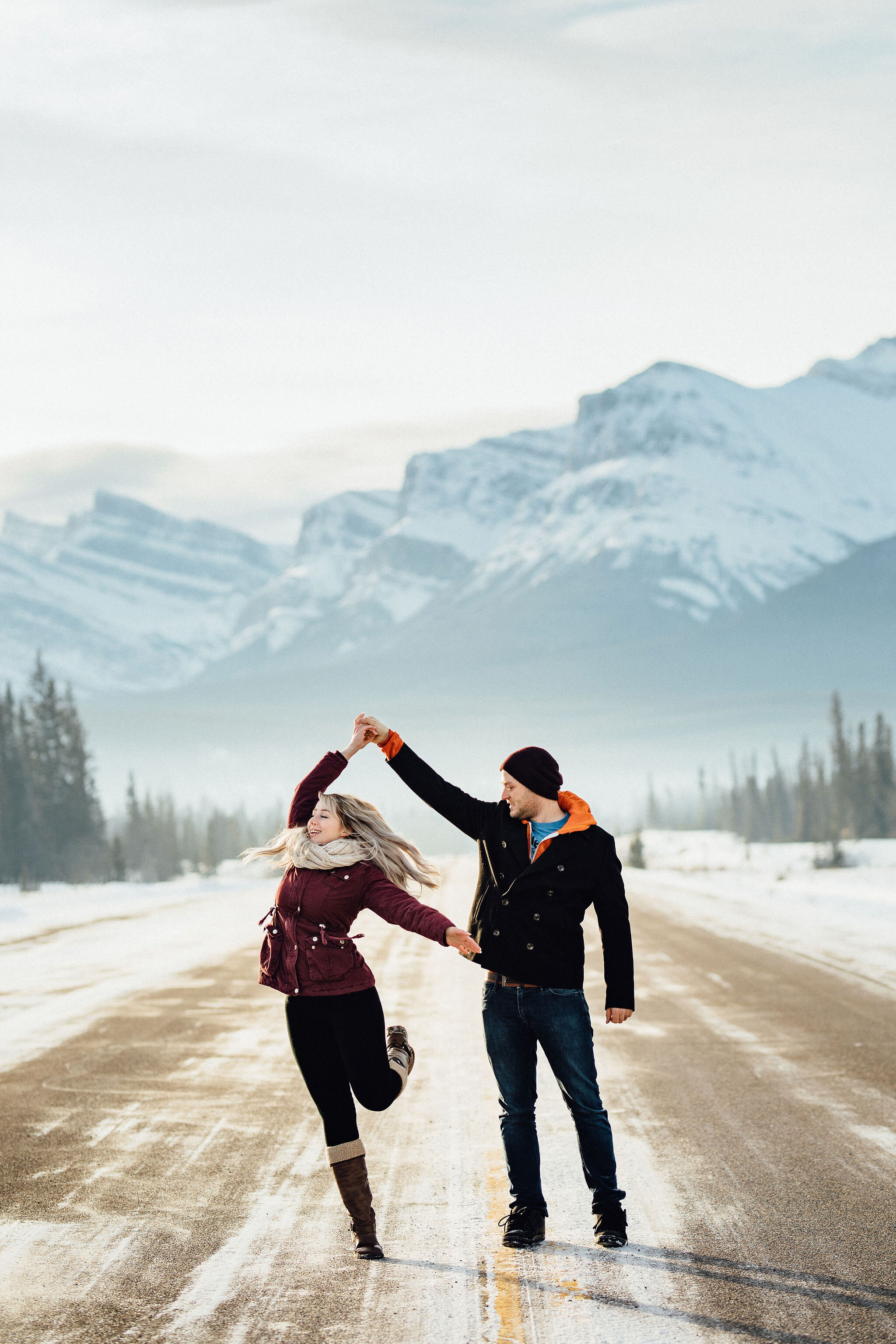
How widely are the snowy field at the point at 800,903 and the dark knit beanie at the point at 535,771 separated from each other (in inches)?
393

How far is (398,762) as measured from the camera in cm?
655

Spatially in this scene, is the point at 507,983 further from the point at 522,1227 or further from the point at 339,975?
the point at 522,1227

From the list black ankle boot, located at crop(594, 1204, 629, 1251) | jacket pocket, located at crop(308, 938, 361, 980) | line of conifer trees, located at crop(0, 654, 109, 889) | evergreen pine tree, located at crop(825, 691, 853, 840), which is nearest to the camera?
jacket pocket, located at crop(308, 938, 361, 980)

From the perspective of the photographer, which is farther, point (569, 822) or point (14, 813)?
point (14, 813)

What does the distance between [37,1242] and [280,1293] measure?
133cm

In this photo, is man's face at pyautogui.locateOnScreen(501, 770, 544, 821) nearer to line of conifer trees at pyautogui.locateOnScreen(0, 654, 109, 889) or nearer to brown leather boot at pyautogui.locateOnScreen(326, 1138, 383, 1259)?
brown leather boot at pyautogui.locateOnScreen(326, 1138, 383, 1259)

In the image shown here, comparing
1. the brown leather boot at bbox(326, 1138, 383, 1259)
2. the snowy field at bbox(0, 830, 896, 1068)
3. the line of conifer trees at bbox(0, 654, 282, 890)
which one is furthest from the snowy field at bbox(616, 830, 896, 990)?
the line of conifer trees at bbox(0, 654, 282, 890)

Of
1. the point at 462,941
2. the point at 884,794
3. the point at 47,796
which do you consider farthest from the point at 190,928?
the point at 884,794

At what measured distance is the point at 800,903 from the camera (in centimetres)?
3409

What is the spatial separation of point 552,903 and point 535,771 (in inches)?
22.1

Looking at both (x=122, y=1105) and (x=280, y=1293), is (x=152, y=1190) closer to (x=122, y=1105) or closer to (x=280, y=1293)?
(x=280, y=1293)

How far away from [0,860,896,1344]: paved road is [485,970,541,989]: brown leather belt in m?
1.09

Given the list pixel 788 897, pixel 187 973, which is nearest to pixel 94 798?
pixel 788 897

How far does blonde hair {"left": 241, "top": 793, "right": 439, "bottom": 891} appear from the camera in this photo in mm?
6012
